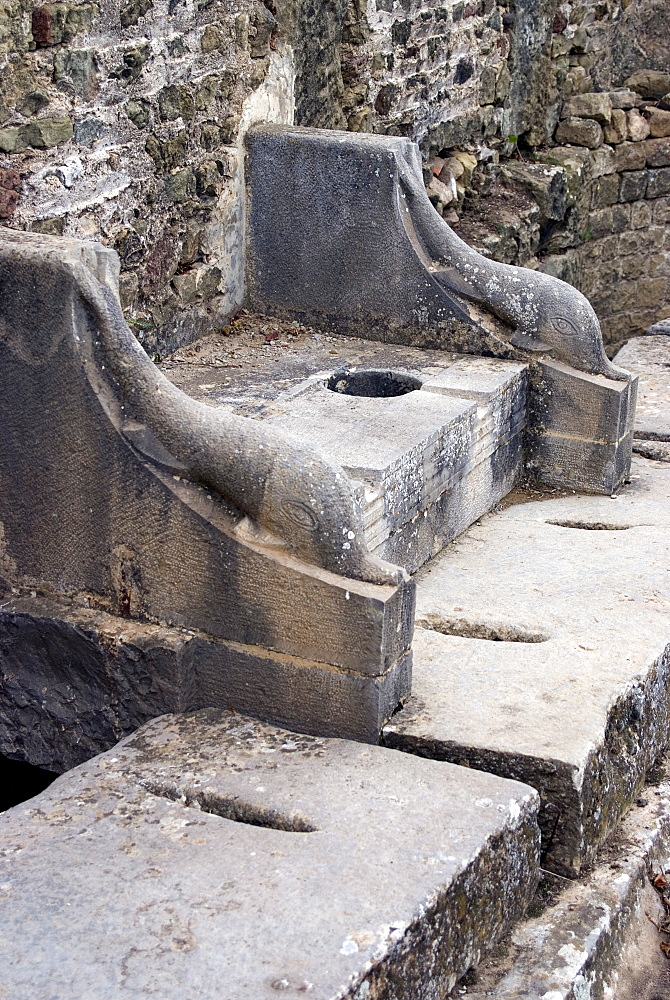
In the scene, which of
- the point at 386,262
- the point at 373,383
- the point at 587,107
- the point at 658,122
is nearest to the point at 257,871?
the point at 373,383

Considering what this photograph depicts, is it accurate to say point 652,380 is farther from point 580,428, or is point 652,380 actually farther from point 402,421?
point 402,421

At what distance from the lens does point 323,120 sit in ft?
21.7

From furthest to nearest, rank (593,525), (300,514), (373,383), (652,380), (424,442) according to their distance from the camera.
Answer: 1. (652,380)
2. (373,383)
3. (593,525)
4. (424,442)
5. (300,514)

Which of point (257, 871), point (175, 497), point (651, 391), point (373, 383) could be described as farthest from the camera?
point (651, 391)

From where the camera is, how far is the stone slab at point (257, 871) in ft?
8.51

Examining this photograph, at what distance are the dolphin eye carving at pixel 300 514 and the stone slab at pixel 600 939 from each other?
46.2 inches

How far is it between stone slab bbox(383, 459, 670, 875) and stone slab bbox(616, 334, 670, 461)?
1109mm

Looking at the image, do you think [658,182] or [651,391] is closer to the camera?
[651,391]

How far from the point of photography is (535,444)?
5707 millimetres

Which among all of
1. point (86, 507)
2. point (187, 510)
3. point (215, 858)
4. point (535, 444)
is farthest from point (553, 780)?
point (535, 444)

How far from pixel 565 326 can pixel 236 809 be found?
3.10 meters

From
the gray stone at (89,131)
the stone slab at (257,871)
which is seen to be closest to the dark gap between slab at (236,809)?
the stone slab at (257,871)

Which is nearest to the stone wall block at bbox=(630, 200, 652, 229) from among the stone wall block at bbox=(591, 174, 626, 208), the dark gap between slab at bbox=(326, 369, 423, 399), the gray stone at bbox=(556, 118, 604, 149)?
the stone wall block at bbox=(591, 174, 626, 208)

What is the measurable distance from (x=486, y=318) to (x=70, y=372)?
2.57m
